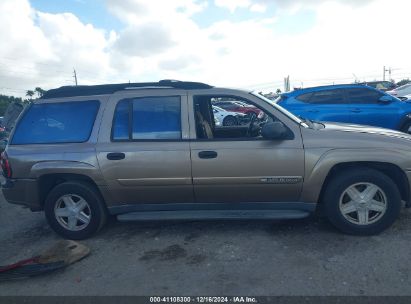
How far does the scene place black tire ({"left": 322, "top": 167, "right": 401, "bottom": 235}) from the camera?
3873 mm

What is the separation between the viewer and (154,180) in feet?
13.5

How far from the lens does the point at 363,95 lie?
894 cm

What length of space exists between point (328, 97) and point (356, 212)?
5730 mm

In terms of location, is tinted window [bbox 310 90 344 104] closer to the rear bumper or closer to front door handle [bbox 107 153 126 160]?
front door handle [bbox 107 153 126 160]

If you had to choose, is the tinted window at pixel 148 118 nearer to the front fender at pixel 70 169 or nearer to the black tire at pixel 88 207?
the front fender at pixel 70 169

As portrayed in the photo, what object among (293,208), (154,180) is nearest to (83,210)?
(154,180)

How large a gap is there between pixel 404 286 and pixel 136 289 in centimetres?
232

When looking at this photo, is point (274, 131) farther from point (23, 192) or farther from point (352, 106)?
point (352, 106)

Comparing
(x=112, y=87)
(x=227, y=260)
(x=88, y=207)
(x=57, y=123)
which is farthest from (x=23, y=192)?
(x=227, y=260)

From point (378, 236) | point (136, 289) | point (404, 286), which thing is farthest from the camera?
point (378, 236)

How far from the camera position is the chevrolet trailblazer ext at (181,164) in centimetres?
390

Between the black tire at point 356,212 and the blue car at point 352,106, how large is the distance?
201 inches

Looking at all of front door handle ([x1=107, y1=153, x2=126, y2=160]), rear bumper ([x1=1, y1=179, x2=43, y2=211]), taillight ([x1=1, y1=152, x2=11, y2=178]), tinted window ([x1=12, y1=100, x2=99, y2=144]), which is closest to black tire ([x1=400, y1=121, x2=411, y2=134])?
front door handle ([x1=107, y1=153, x2=126, y2=160])

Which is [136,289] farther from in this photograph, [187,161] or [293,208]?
[293,208]
